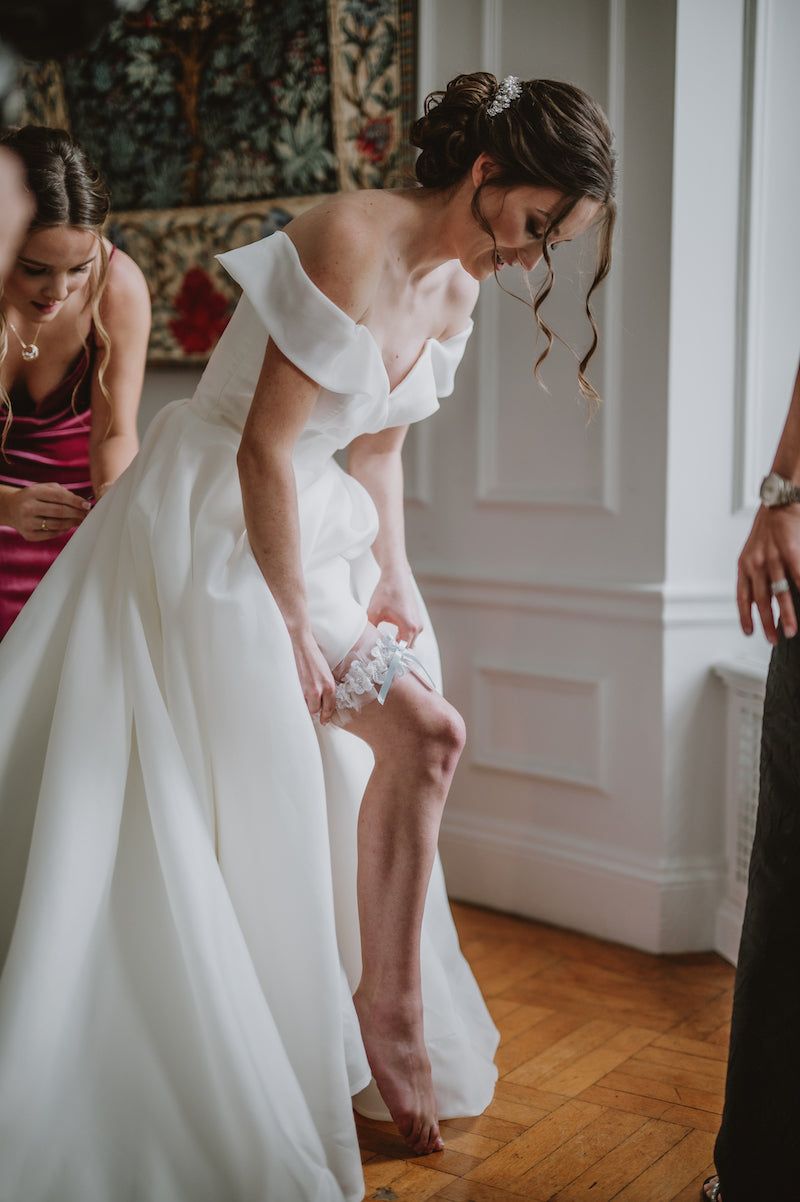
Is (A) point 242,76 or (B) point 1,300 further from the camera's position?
(A) point 242,76

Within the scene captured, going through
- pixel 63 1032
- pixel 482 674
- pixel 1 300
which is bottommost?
pixel 63 1032

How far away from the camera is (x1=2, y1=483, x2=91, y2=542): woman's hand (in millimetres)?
2039

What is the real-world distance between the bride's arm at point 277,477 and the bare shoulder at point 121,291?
0.72 meters

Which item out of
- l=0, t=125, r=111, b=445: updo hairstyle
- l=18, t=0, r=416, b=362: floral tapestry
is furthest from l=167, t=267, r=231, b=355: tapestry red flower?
l=0, t=125, r=111, b=445: updo hairstyle

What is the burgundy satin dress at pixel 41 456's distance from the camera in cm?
229

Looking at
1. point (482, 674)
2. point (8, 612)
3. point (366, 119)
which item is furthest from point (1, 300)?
point (482, 674)

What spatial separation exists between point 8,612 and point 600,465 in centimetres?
138

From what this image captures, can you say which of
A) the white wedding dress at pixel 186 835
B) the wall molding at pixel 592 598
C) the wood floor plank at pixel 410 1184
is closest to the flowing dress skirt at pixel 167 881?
the white wedding dress at pixel 186 835

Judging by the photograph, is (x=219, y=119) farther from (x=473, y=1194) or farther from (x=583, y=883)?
(x=473, y=1194)

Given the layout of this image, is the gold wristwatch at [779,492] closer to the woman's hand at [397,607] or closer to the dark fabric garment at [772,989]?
the dark fabric garment at [772,989]

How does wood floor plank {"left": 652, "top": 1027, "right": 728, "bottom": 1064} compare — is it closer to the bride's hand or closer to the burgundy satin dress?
the bride's hand

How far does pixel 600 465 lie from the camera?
2648 mm

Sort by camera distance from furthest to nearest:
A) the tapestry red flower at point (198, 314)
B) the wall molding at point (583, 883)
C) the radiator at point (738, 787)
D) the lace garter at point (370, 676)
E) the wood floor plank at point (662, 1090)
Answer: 1. the tapestry red flower at point (198, 314)
2. the wall molding at point (583, 883)
3. the radiator at point (738, 787)
4. the wood floor plank at point (662, 1090)
5. the lace garter at point (370, 676)

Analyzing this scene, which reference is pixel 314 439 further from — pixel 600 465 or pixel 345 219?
pixel 600 465
